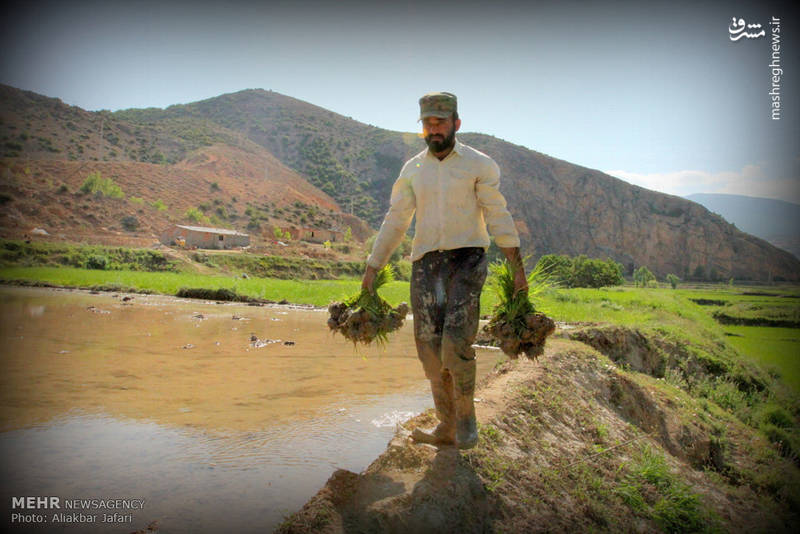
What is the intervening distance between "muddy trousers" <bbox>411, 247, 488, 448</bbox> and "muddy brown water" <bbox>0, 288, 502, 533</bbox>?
475mm

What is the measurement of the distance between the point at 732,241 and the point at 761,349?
97.9 metres

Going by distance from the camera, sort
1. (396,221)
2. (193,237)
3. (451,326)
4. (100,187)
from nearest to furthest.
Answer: (451,326) → (396,221) → (193,237) → (100,187)

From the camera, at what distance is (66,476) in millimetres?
3629

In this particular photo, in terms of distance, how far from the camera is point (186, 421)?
5.16 metres

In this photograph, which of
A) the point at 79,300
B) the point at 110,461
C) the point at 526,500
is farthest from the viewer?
the point at 79,300

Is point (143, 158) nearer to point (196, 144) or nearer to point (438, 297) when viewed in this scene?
point (196, 144)

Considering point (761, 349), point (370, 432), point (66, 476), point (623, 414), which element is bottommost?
point (761, 349)

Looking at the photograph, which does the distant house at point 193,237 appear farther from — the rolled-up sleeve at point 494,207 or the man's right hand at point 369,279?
the rolled-up sleeve at point 494,207

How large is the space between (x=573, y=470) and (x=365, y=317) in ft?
7.62

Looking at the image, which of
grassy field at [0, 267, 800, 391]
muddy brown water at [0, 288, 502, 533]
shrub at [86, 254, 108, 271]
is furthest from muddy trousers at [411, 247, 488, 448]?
shrub at [86, 254, 108, 271]

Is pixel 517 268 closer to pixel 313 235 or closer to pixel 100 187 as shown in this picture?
pixel 100 187

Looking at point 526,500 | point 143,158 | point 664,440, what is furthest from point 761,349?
point 143,158

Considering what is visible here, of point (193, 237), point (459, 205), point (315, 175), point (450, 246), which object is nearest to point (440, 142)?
point (459, 205)

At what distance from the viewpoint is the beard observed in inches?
143
